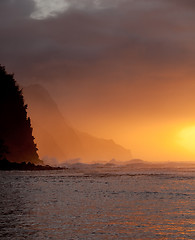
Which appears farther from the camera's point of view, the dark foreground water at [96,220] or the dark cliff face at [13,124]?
Answer: the dark cliff face at [13,124]

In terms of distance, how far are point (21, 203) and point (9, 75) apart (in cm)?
10276

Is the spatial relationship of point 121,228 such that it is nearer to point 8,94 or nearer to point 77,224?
point 77,224

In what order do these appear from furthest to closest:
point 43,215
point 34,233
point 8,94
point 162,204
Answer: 1. point 8,94
2. point 162,204
3. point 43,215
4. point 34,233

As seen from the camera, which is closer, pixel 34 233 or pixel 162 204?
pixel 34 233

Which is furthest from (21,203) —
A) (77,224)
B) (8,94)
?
(8,94)

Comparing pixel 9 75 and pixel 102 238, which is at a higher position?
pixel 9 75

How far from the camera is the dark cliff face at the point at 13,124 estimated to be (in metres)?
116

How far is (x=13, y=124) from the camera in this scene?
119125mm

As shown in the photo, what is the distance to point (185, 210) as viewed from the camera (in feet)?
76.2

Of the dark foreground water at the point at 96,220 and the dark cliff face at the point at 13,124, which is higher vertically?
the dark cliff face at the point at 13,124

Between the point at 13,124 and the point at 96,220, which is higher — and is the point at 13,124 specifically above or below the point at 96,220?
above

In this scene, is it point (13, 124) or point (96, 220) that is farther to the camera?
point (13, 124)

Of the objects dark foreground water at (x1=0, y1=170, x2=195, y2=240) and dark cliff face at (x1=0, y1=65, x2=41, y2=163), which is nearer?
dark foreground water at (x1=0, y1=170, x2=195, y2=240)

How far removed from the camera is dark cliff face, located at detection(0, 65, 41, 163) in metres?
116
